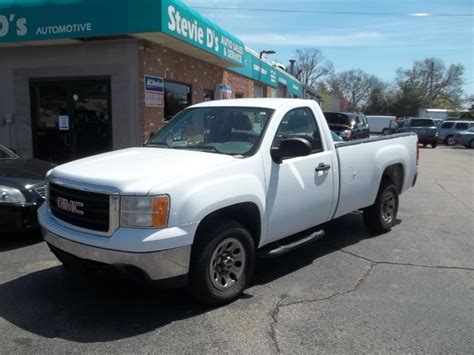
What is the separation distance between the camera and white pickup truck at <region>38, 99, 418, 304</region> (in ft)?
11.8

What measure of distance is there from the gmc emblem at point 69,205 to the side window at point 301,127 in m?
2.08

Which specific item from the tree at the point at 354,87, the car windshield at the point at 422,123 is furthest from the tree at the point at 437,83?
the car windshield at the point at 422,123

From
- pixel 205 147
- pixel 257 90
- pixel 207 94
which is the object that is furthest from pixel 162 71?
pixel 257 90

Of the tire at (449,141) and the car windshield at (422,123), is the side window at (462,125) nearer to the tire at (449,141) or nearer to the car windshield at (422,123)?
the tire at (449,141)

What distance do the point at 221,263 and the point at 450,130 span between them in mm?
35906

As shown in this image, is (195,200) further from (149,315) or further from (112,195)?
(149,315)

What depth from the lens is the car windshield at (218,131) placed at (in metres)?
4.63

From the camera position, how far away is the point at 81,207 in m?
3.84

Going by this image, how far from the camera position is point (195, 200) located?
372 cm

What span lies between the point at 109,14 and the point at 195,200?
712cm

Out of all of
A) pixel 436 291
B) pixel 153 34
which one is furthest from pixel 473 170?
pixel 436 291

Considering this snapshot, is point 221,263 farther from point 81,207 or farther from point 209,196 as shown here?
point 81,207

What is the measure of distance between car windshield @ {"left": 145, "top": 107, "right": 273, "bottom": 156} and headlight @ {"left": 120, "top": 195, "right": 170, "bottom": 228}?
1146 mm

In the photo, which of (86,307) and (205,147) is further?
(205,147)
